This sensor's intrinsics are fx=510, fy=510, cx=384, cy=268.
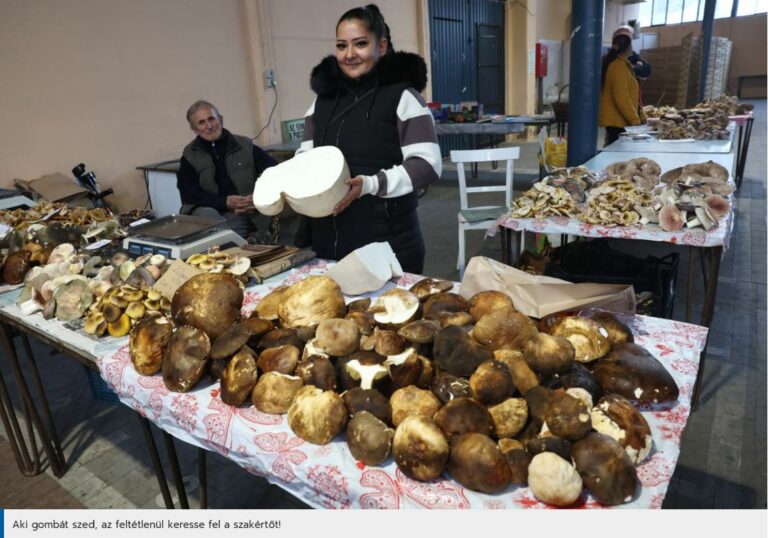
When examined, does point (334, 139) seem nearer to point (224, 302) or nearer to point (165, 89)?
point (224, 302)

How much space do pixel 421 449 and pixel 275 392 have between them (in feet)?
1.19

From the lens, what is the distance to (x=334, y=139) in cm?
212

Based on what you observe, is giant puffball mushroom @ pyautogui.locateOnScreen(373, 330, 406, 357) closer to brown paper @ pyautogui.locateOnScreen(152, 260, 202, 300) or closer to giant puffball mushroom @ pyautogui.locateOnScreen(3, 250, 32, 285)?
brown paper @ pyautogui.locateOnScreen(152, 260, 202, 300)

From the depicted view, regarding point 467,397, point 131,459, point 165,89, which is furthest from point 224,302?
point 165,89

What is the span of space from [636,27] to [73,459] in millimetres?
→ 19924

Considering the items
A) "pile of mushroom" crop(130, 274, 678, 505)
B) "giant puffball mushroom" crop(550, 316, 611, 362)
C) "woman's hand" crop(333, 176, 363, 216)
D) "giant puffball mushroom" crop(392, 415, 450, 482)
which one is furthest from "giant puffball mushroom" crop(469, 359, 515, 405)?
"woman's hand" crop(333, 176, 363, 216)

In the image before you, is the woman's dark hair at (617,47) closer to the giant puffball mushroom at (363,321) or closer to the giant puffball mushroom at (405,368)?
the giant puffball mushroom at (363,321)

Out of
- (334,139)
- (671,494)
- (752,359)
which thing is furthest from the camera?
(752,359)

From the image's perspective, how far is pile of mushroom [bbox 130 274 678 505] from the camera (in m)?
0.87

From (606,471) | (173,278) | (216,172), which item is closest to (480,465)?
(606,471)

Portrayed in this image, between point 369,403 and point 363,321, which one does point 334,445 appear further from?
point 363,321

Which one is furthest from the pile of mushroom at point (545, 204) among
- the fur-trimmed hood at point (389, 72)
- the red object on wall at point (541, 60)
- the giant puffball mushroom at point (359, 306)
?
the red object on wall at point (541, 60)

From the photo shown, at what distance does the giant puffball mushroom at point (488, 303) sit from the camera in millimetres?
1229

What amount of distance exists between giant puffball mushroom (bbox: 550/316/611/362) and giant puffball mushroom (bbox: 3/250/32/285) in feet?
6.64
